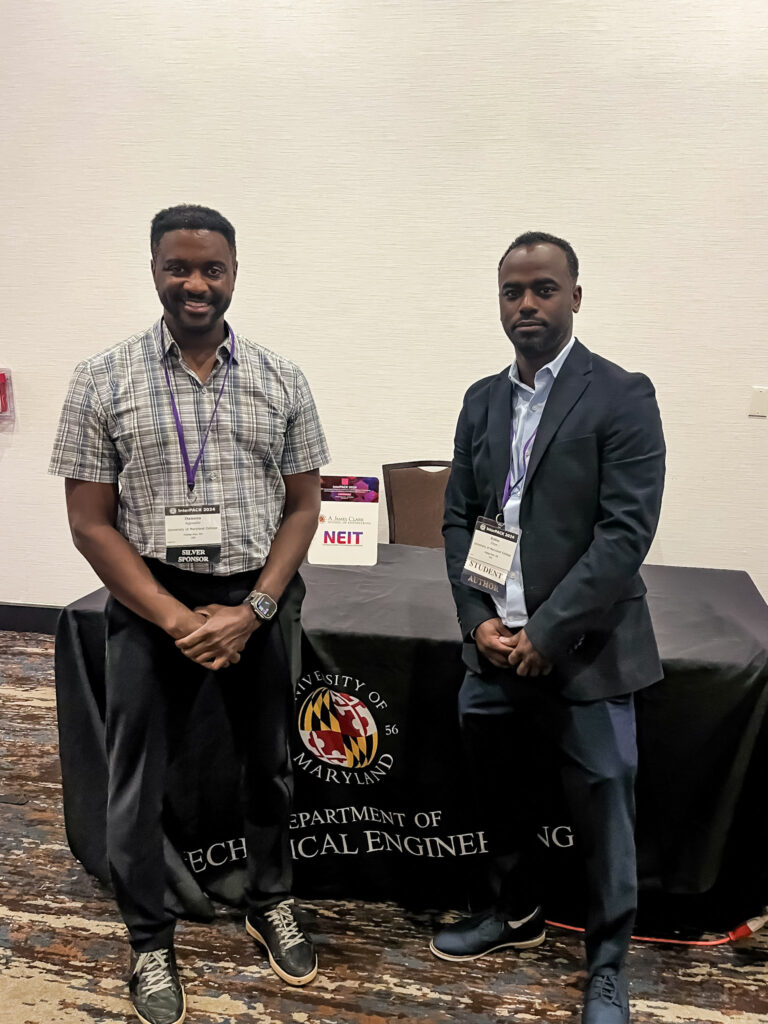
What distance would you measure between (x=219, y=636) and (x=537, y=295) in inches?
35.0

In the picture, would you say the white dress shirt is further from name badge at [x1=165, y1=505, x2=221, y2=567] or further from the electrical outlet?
the electrical outlet

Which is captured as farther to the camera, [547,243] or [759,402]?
[759,402]

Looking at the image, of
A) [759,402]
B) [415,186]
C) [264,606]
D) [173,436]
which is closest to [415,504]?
[415,186]

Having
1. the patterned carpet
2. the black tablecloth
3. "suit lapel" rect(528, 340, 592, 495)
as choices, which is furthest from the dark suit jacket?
the patterned carpet

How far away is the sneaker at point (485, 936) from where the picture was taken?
5.49ft

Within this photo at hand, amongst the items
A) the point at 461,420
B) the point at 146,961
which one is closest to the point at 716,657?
the point at 461,420

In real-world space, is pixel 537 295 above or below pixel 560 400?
above

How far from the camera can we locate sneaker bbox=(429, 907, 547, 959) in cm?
167

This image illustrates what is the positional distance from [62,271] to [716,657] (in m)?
3.02

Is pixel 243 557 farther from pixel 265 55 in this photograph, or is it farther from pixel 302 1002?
pixel 265 55

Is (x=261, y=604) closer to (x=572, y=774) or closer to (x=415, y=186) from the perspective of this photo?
(x=572, y=774)

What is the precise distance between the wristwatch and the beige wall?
5.95 feet

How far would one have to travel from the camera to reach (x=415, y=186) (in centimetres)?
294

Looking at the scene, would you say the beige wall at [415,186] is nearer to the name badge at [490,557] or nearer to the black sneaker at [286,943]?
the name badge at [490,557]
